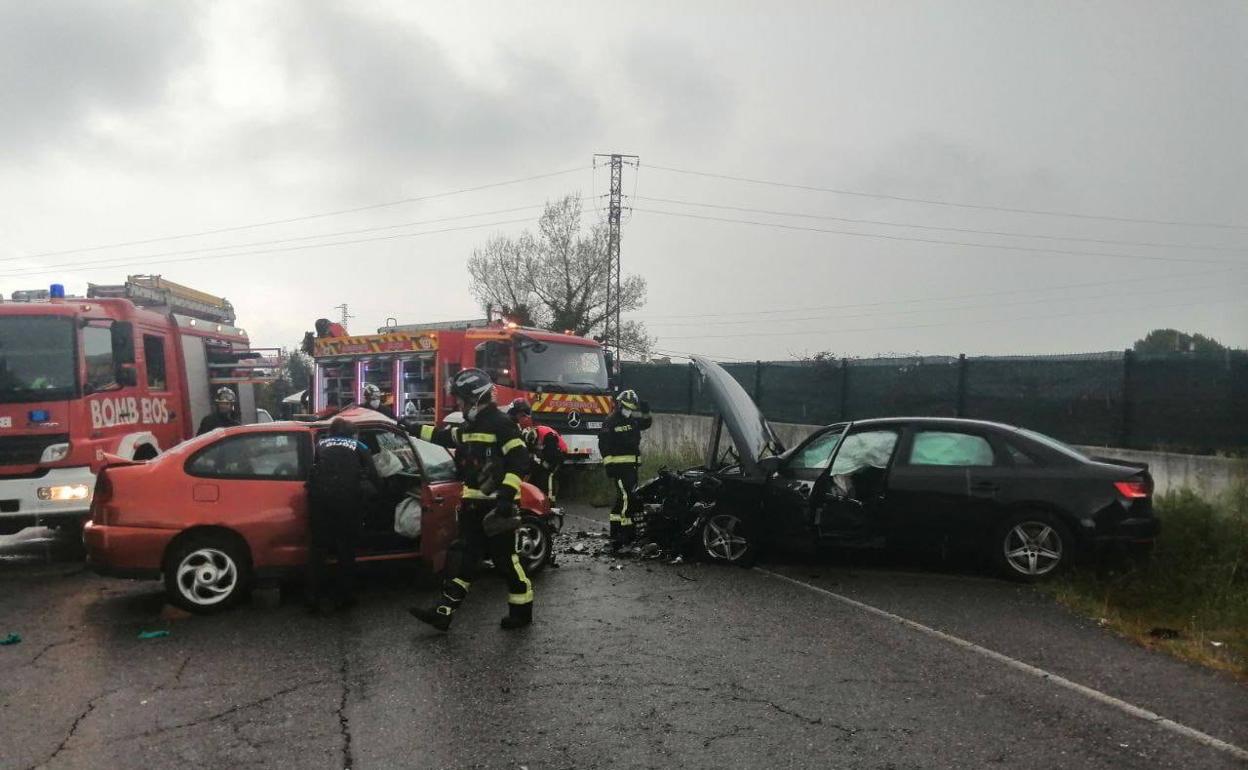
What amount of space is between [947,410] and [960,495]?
6.25 meters

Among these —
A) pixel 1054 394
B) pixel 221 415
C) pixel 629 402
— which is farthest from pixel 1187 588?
pixel 221 415

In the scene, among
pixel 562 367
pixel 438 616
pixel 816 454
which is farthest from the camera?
pixel 562 367

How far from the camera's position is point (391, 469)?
804cm

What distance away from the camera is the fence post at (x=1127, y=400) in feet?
38.6

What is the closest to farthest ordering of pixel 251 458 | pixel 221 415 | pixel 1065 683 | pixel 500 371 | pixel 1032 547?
pixel 1065 683 < pixel 251 458 < pixel 1032 547 < pixel 221 415 < pixel 500 371

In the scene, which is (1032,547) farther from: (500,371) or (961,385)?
(500,371)

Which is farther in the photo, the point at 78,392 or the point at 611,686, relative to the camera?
the point at 78,392

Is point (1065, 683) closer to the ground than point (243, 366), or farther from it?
closer to the ground

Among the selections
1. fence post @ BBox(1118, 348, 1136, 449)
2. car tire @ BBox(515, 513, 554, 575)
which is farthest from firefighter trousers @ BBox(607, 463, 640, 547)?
fence post @ BBox(1118, 348, 1136, 449)

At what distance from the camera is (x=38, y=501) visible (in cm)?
959

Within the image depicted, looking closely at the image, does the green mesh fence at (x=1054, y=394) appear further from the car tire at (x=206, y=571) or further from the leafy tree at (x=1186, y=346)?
the car tire at (x=206, y=571)

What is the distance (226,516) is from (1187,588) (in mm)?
7461

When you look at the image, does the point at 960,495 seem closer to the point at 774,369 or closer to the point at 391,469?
the point at 391,469

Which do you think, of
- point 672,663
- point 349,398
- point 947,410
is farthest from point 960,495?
point 349,398
